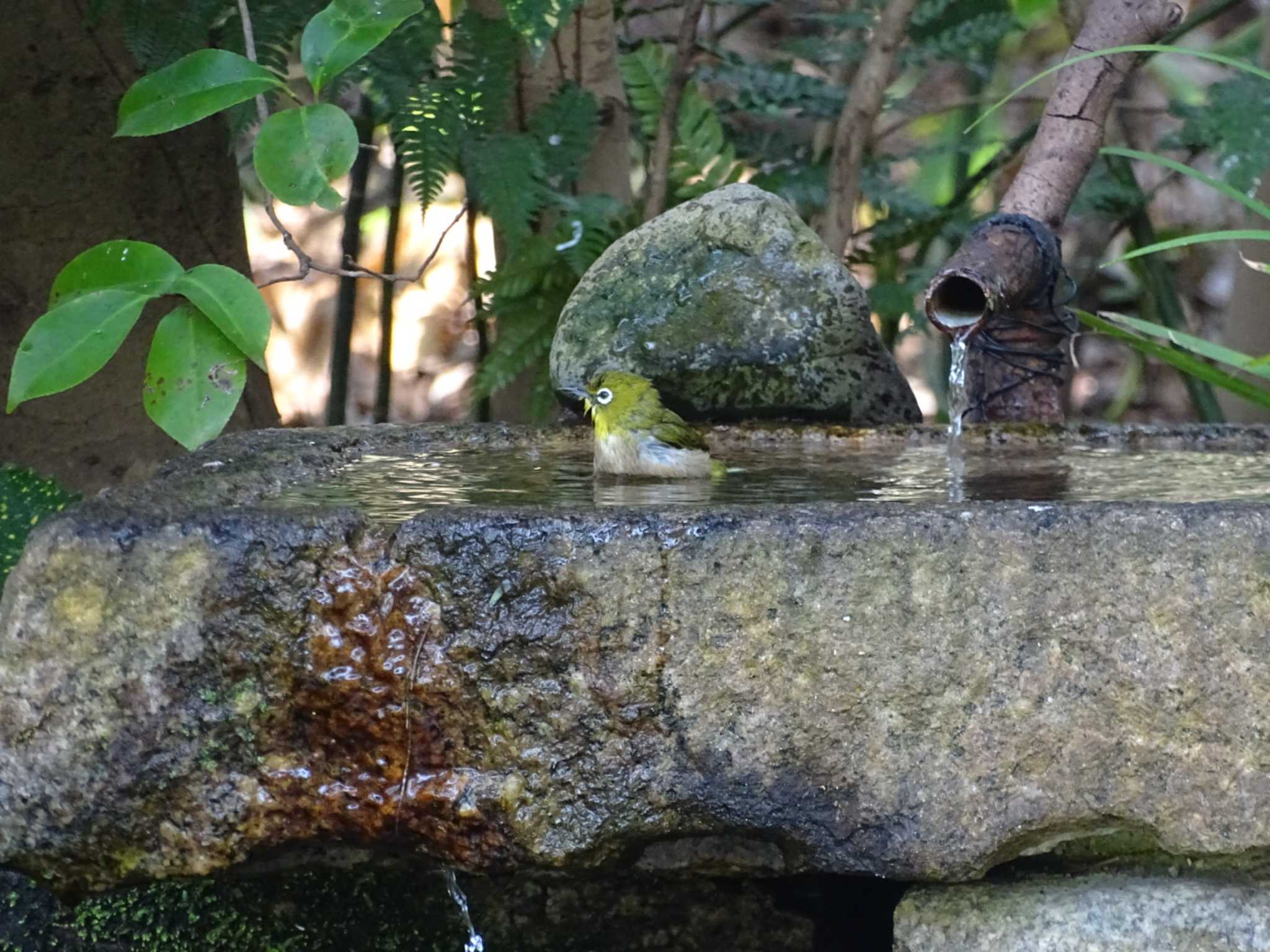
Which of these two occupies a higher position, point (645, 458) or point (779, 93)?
point (779, 93)

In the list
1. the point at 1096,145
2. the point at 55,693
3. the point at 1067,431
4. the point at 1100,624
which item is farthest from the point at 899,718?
the point at 1096,145

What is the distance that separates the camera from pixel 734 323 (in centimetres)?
351

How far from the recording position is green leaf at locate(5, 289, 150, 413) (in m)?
2.10

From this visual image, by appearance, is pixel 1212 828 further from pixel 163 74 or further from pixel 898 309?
pixel 898 309

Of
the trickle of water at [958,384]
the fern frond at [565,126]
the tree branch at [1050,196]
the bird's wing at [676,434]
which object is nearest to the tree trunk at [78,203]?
the fern frond at [565,126]

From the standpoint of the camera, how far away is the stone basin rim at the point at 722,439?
2.76m

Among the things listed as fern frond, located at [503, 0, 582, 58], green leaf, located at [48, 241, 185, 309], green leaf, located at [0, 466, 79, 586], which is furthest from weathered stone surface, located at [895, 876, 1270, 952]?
fern frond, located at [503, 0, 582, 58]

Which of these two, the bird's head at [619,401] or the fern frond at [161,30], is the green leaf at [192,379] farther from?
the fern frond at [161,30]

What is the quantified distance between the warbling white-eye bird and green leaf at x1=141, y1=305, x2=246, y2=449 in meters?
1.04

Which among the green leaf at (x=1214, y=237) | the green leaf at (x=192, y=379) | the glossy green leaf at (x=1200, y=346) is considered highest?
the green leaf at (x=1214, y=237)

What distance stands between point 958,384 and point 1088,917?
184cm

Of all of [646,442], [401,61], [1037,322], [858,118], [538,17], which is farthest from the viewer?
[858,118]

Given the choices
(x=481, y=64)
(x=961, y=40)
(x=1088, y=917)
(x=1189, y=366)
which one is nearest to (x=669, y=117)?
(x=481, y=64)

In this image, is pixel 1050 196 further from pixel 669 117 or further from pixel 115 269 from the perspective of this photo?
pixel 115 269
